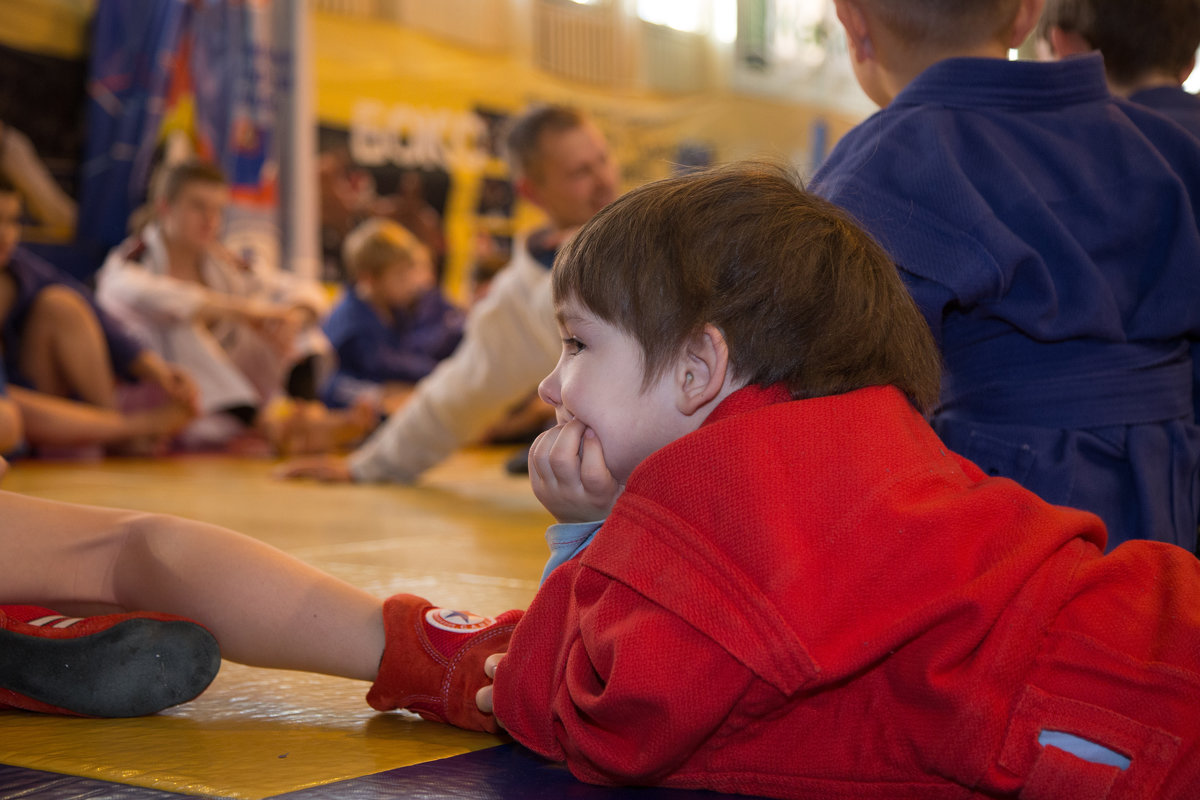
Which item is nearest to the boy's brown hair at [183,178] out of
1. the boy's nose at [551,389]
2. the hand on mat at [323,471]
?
the hand on mat at [323,471]

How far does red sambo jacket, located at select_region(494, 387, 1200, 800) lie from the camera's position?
0.68 meters

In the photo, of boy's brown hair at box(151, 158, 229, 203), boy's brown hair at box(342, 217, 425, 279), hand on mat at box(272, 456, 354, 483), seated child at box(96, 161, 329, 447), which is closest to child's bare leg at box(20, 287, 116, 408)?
seated child at box(96, 161, 329, 447)

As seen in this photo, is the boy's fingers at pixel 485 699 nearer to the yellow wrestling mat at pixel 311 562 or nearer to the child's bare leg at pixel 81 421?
the yellow wrestling mat at pixel 311 562

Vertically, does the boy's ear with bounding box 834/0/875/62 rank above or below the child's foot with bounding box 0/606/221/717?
above

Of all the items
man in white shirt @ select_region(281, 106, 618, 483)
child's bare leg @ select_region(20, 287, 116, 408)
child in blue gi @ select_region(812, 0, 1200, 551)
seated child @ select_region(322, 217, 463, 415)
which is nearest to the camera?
child in blue gi @ select_region(812, 0, 1200, 551)

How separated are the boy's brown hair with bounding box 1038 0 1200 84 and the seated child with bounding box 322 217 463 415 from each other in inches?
125

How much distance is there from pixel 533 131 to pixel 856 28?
162 cm

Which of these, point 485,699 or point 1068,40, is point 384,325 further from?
point 485,699

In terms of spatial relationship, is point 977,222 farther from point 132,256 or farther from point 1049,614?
point 132,256

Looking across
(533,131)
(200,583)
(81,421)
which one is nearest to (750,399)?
(200,583)

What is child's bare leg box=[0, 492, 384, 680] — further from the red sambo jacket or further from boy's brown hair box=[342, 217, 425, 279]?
boy's brown hair box=[342, 217, 425, 279]

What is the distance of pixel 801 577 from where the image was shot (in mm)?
679

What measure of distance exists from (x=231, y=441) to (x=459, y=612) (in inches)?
139

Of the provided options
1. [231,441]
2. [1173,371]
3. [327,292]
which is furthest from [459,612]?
[327,292]
